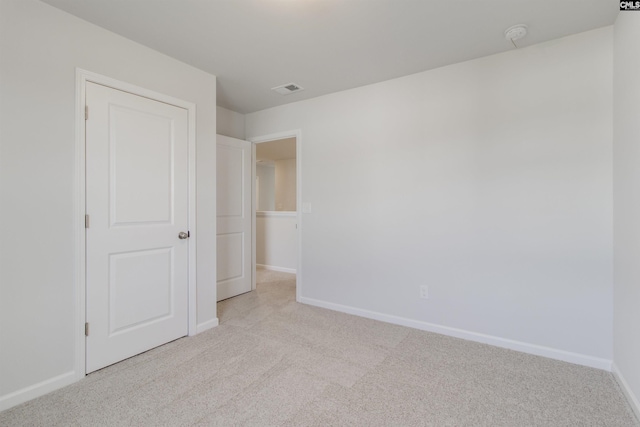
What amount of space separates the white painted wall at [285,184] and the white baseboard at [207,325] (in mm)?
4363

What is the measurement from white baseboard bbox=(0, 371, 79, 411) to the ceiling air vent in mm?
2875

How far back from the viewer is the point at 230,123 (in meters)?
3.87

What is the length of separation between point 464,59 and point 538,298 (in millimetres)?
2007

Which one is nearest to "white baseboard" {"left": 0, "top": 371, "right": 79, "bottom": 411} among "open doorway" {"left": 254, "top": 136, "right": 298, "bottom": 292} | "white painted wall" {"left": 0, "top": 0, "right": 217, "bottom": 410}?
"white painted wall" {"left": 0, "top": 0, "right": 217, "bottom": 410}

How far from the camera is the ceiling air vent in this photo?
3.07 meters

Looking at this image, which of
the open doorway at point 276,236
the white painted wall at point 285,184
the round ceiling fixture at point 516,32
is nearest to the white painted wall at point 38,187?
the open doorway at point 276,236

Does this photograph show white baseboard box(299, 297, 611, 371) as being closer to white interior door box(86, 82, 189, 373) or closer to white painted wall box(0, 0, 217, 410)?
white interior door box(86, 82, 189, 373)

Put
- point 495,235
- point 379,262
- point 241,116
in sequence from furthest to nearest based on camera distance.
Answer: point 241,116, point 379,262, point 495,235

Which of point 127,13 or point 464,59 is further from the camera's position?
point 464,59

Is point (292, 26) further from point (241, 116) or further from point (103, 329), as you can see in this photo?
point (103, 329)

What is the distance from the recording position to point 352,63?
262 centimetres

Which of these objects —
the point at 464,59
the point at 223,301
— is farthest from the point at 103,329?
the point at 464,59

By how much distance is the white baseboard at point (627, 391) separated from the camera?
164 centimetres

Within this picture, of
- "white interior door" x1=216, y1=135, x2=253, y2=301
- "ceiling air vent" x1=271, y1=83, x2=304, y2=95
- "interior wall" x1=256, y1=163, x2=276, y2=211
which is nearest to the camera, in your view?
"ceiling air vent" x1=271, y1=83, x2=304, y2=95
